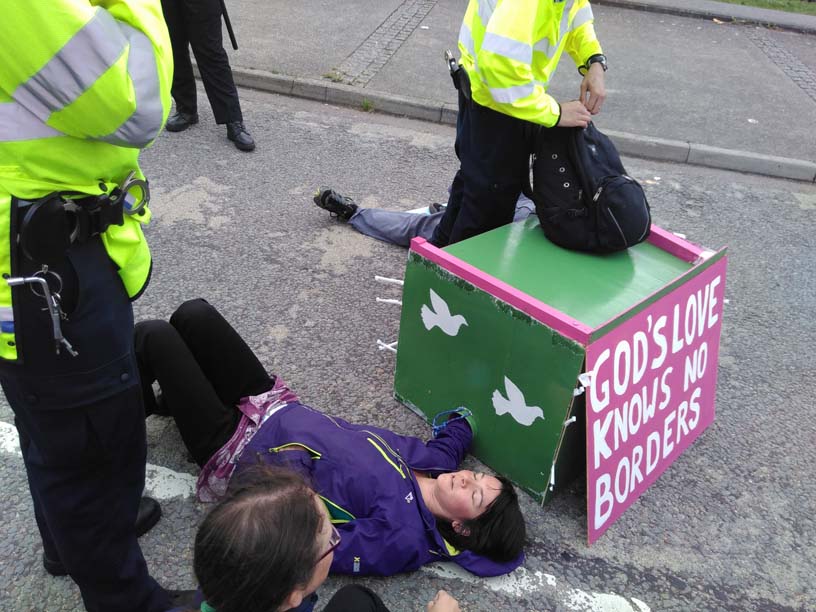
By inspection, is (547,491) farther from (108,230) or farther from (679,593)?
(108,230)

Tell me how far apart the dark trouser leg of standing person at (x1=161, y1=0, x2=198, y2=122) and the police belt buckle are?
3377 millimetres

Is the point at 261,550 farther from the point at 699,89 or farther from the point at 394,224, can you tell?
the point at 699,89

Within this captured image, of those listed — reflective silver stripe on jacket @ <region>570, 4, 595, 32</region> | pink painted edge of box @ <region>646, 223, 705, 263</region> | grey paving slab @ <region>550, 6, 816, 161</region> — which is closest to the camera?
pink painted edge of box @ <region>646, 223, 705, 263</region>

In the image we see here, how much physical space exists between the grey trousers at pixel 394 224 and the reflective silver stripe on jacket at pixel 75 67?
254 centimetres

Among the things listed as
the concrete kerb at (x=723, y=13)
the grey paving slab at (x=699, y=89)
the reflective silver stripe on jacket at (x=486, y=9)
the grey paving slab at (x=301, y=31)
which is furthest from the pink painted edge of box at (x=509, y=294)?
the concrete kerb at (x=723, y=13)

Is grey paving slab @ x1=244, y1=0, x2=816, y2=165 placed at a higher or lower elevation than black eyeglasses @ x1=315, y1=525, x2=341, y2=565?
lower

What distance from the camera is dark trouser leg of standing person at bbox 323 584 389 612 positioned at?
5.47 feet

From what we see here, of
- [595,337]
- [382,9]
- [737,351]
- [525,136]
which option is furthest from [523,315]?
[382,9]

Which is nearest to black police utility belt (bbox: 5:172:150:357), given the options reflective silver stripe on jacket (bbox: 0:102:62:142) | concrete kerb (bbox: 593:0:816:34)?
reflective silver stripe on jacket (bbox: 0:102:62:142)

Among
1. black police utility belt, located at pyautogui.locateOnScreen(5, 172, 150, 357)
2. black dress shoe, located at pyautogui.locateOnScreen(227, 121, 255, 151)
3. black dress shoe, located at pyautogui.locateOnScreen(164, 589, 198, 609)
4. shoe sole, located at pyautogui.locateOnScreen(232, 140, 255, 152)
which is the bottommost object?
black dress shoe, located at pyautogui.locateOnScreen(164, 589, 198, 609)

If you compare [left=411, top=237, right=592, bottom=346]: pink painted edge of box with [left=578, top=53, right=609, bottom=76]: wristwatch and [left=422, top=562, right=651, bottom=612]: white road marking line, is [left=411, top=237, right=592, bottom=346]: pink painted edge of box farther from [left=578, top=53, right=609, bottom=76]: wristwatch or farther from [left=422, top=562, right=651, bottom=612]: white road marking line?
[left=578, top=53, right=609, bottom=76]: wristwatch

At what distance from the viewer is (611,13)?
29.0 ft

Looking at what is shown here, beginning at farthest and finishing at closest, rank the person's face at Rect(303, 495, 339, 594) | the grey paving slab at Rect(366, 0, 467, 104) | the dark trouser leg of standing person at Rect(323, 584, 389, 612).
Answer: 1. the grey paving slab at Rect(366, 0, 467, 104)
2. the dark trouser leg of standing person at Rect(323, 584, 389, 612)
3. the person's face at Rect(303, 495, 339, 594)

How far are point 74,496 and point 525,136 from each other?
2008 mm
